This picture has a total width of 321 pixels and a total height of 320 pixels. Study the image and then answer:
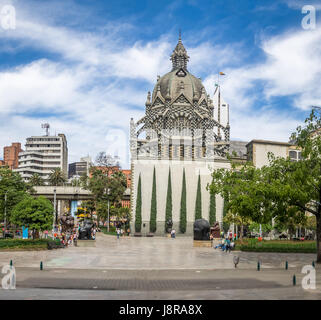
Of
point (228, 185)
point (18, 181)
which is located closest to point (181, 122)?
point (18, 181)

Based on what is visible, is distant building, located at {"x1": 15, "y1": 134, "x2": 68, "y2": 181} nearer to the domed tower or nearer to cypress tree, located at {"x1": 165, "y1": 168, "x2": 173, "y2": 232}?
the domed tower

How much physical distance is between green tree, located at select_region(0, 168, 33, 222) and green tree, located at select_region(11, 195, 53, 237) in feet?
40.5

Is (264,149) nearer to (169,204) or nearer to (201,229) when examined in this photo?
(169,204)

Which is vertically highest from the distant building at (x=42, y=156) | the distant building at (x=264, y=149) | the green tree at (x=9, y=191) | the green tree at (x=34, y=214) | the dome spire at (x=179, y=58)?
the dome spire at (x=179, y=58)

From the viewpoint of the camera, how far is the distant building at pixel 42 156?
154125mm

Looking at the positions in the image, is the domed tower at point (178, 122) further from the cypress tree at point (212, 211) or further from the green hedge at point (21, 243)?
the green hedge at point (21, 243)

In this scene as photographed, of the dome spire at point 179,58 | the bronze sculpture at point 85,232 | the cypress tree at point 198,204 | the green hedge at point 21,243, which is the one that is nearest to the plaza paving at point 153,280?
the green hedge at point 21,243

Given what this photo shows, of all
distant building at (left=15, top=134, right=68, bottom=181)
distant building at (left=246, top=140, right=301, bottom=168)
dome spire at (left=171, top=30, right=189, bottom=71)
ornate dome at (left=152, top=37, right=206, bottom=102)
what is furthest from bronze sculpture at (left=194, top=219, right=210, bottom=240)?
distant building at (left=15, top=134, right=68, bottom=181)

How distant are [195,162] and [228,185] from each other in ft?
140

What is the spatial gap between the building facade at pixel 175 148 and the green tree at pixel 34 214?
35.0m

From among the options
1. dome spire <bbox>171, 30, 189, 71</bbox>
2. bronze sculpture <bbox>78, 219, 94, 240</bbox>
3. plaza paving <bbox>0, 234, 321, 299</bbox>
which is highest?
dome spire <bbox>171, 30, 189, 71</bbox>

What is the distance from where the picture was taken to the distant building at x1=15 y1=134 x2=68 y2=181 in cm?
15412
